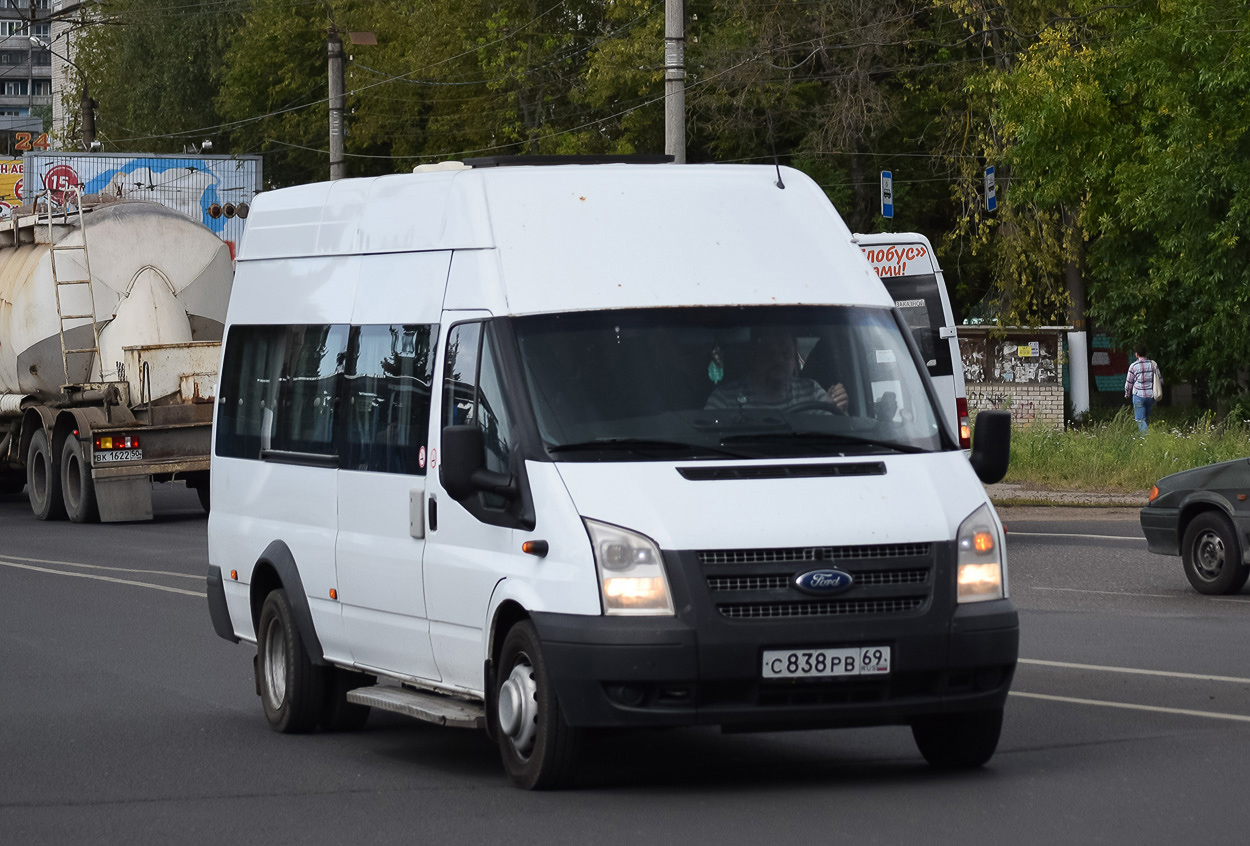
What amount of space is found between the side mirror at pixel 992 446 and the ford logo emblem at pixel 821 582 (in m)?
1.19

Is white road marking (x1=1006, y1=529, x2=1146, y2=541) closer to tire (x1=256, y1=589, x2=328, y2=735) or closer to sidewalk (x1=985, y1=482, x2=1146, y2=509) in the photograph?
sidewalk (x1=985, y1=482, x2=1146, y2=509)

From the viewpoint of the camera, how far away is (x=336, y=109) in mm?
38219

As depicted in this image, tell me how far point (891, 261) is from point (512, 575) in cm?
1206

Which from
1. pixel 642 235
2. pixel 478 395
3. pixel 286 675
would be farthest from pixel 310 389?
pixel 642 235

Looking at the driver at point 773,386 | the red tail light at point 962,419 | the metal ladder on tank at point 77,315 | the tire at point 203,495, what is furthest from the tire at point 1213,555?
the metal ladder on tank at point 77,315

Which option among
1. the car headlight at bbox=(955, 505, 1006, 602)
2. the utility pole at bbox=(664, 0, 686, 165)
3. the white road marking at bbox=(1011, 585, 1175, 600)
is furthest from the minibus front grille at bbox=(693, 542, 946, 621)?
the utility pole at bbox=(664, 0, 686, 165)

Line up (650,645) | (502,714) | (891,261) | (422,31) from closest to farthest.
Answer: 1. (650,645)
2. (502,714)
3. (891,261)
4. (422,31)

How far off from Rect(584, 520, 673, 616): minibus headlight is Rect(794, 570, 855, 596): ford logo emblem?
47cm

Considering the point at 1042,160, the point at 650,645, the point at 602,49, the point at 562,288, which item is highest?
the point at 602,49

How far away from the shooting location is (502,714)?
784 cm

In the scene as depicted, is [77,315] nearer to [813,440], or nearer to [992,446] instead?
[992,446]

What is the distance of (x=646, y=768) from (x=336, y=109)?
3102 cm

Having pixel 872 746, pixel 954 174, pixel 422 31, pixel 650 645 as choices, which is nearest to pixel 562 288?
pixel 650 645

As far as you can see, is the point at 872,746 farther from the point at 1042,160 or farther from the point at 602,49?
the point at 602,49
